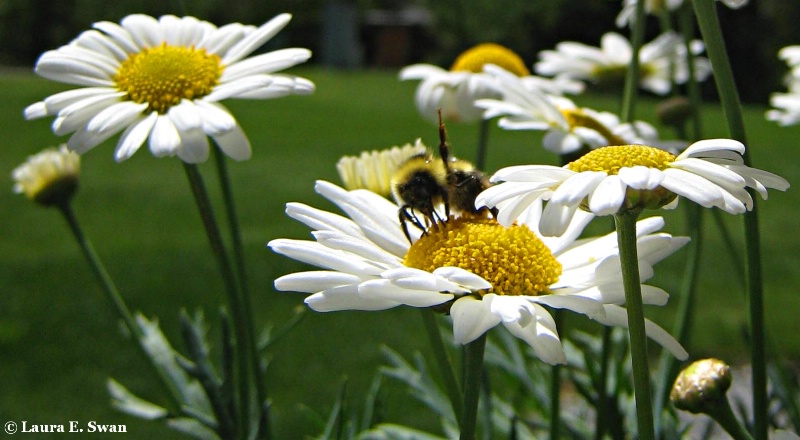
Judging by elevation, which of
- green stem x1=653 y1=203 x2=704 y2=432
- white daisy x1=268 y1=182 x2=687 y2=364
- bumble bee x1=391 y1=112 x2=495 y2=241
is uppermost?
bumble bee x1=391 y1=112 x2=495 y2=241

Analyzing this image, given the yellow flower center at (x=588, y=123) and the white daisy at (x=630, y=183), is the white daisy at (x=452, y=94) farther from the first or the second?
the white daisy at (x=630, y=183)

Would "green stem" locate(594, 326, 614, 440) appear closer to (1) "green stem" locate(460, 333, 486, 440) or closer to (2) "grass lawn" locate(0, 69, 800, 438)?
(2) "grass lawn" locate(0, 69, 800, 438)

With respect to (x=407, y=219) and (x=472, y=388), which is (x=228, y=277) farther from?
(x=472, y=388)

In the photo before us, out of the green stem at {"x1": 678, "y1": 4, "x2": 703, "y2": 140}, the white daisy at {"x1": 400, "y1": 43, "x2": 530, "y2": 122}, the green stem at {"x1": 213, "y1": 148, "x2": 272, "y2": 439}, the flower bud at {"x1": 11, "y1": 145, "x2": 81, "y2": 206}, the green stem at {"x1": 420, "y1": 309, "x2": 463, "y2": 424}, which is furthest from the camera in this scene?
the white daisy at {"x1": 400, "y1": 43, "x2": 530, "y2": 122}

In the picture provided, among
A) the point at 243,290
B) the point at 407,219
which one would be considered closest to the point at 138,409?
the point at 243,290

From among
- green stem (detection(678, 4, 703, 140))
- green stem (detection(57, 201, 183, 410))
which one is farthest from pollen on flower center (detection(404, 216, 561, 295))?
green stem (detection(678, 4, 703, 140))

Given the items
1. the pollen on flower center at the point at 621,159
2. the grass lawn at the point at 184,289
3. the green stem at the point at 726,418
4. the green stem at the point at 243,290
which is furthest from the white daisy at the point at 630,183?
the grass lawn at the point at 184,289
